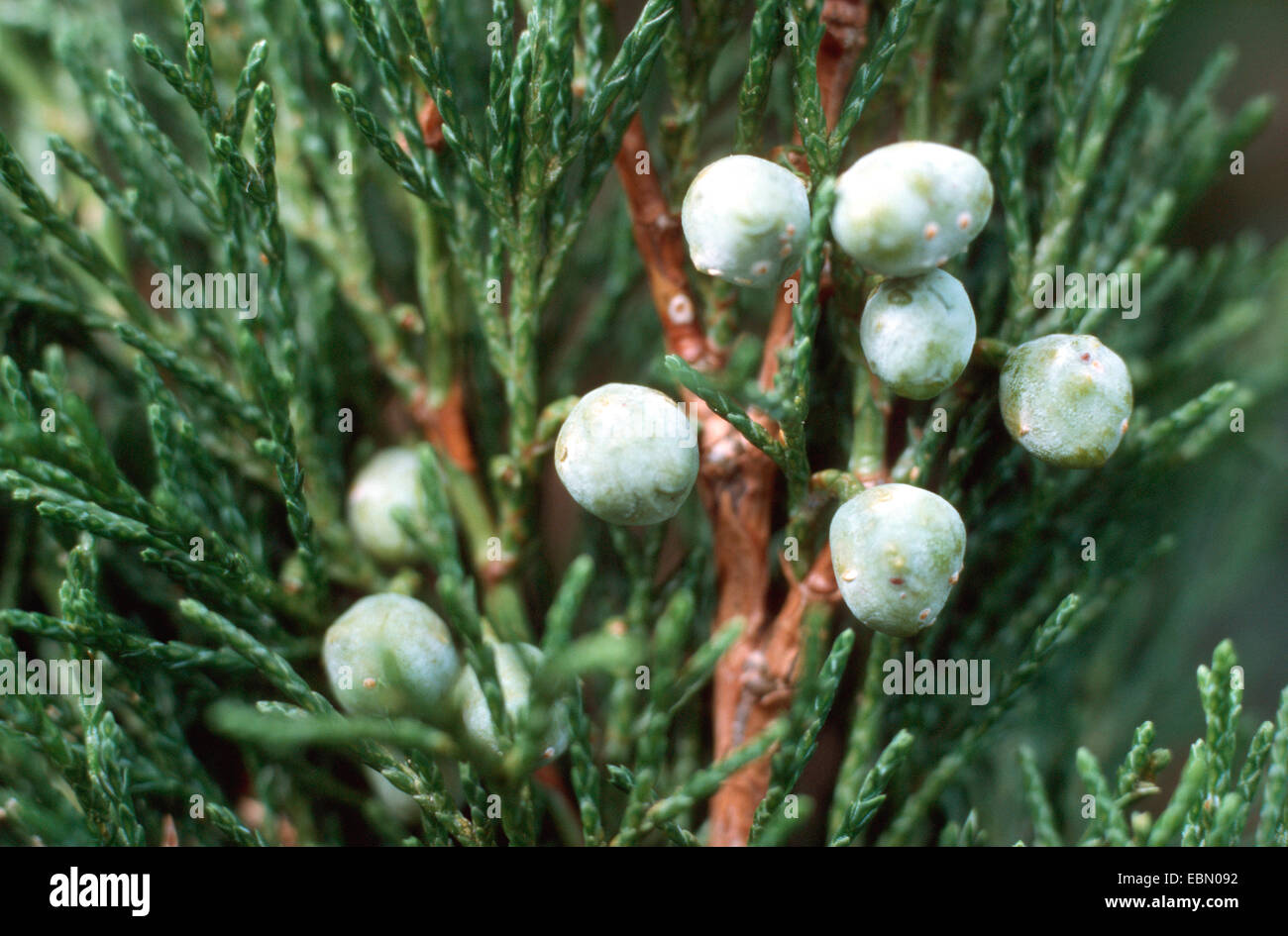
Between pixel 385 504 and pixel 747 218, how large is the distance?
0.55 meters

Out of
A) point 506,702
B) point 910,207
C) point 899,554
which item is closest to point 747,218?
point 910,207

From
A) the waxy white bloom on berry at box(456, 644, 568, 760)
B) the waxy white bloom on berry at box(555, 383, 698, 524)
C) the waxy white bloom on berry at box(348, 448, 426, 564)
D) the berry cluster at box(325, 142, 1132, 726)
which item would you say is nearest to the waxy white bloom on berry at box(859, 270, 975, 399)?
the berry cluster at box(325, 142, 1132, 726)

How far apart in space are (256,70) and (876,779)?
0.87 m

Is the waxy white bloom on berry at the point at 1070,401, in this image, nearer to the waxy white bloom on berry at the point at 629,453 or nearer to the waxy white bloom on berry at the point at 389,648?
the waxy white bloom on berry at the point at 629,453

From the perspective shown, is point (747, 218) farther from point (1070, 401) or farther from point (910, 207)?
point (1070, 401)

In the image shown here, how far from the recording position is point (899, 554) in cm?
73

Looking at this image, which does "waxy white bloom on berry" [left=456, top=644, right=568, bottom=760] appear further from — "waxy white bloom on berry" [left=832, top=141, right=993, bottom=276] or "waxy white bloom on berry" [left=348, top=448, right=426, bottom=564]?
"waxy white bloom on berry" [left=832, top=141, right=993, bottom=276]

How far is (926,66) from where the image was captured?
39.0 inches

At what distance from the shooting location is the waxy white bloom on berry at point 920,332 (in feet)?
2.44

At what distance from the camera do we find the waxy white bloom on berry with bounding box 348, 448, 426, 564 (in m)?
1.04

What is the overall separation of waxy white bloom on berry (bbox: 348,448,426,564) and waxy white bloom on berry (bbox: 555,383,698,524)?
33 cm

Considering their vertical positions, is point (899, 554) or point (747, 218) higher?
point (747, 218)
